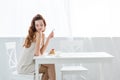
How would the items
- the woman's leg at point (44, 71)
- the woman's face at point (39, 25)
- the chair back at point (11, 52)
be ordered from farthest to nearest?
the chair back at point (11, 52)
the woman's leg at point (44, 71)
the woman's face at point (39, 25)

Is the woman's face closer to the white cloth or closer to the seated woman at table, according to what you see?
the seated woman at table

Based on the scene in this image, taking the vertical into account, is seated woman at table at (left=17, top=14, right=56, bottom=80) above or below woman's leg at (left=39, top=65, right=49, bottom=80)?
above

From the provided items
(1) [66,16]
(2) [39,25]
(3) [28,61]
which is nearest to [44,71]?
(3) [28,61]

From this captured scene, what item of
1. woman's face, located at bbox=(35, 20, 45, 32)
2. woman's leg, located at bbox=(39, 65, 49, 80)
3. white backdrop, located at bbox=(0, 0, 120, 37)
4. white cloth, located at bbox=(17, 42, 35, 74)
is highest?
white backdrop, located at bbox=(0, 0, 120, 37)

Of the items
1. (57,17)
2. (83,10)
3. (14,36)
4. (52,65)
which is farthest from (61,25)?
(52,65)

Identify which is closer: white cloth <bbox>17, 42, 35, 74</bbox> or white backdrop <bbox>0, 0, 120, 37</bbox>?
white cloth <bbox>17, 42, 35, 74</bbox>

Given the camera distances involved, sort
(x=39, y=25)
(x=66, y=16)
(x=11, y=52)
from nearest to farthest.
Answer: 1. (x=39, y=25)
2. (x=11, y=52)
3. (x=66, y=16)

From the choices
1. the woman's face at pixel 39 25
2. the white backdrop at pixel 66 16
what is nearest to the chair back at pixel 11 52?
the white backdrop at pixel 66 16

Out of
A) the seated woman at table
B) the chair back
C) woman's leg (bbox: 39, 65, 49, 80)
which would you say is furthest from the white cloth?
the chair back

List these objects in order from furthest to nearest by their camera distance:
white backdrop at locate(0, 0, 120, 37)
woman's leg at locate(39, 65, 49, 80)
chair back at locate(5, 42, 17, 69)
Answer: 1. white backdrop at locate(0, 0, 120, 37)
2. chair back at locate(5, 42, 17, 69)
3. woman's leg at locate(39, 65, 49, 80)

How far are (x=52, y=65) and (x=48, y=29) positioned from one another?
39.8 inches

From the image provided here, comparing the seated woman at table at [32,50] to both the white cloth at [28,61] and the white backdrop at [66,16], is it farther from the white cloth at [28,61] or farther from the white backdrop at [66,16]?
the white backdrop at [66,16]

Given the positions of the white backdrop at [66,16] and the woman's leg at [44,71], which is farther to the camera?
the white backdrop at [66,16]

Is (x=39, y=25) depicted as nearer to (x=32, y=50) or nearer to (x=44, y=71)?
(x=32, y=50)
